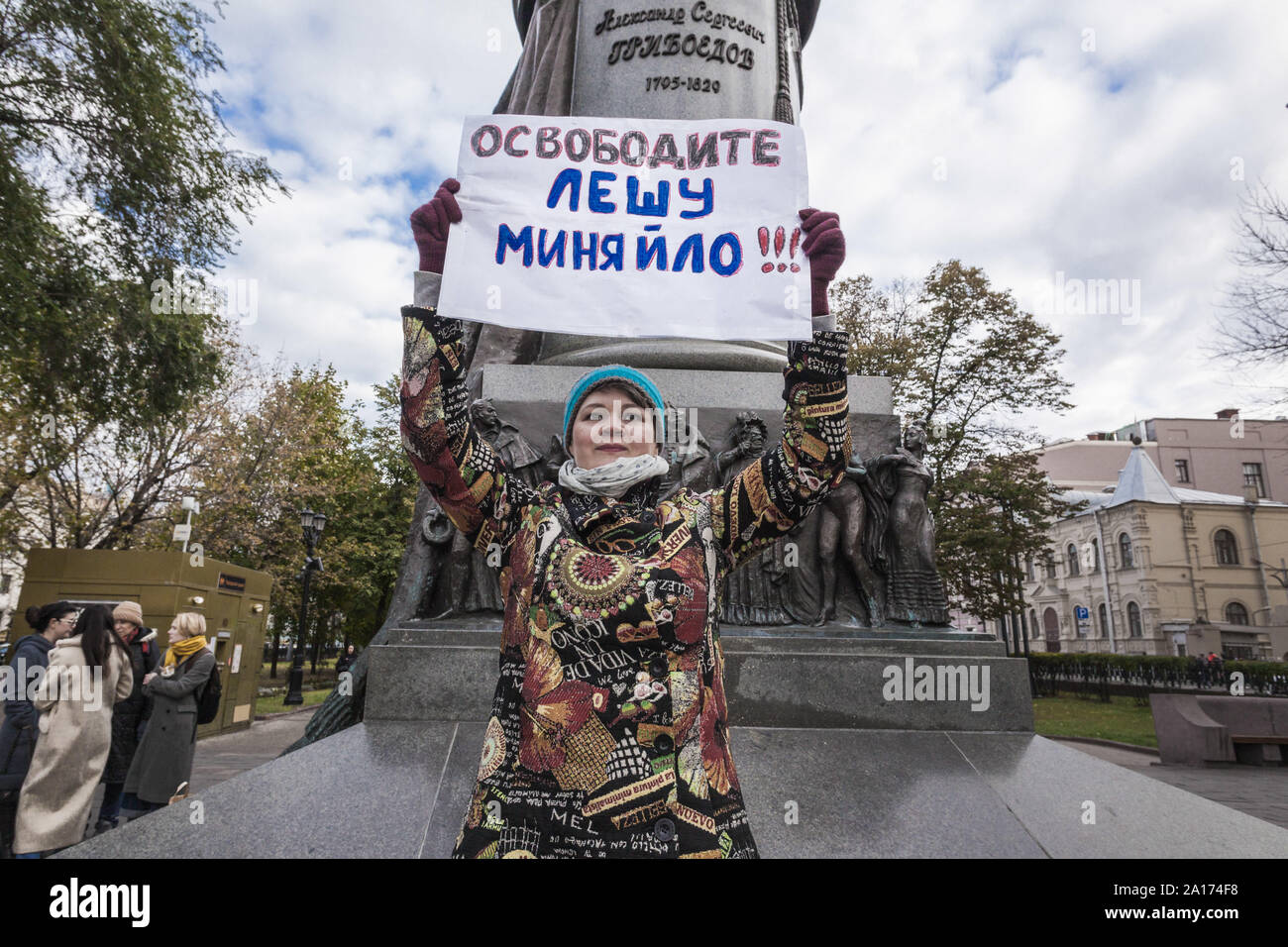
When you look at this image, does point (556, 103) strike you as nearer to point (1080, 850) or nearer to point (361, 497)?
point (1080, 850)

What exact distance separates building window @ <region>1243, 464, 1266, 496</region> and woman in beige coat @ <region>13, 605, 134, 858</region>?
70.1 metres

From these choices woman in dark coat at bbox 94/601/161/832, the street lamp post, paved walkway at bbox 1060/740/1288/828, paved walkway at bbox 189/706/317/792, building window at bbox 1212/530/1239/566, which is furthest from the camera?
building window at bbox 1212/530/1239/566

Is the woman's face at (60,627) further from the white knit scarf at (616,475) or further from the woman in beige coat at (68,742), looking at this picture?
the white knit scarf at (616,475)

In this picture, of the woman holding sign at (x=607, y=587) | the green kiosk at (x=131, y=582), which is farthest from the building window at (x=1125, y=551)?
the woman holding sign at (x=607, y=587)

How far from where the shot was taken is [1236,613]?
50.8 meters

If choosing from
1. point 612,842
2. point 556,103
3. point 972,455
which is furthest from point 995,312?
point 612,842

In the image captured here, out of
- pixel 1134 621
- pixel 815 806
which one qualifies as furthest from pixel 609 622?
pixel 1134 621

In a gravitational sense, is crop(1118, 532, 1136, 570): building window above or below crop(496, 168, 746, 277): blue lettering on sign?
above

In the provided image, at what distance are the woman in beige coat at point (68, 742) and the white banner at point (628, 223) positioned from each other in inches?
186

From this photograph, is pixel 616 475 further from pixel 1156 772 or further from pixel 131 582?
pixel 131 582

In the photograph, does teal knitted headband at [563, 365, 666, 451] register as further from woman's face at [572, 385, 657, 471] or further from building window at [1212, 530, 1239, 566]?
building window at [1212, 530, 1239, 566]

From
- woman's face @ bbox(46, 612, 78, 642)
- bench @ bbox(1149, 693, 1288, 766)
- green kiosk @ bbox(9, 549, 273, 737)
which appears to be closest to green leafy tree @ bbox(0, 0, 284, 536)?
green kiosk @ bbox(9, 549, 273, 737)

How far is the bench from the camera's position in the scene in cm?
1280
